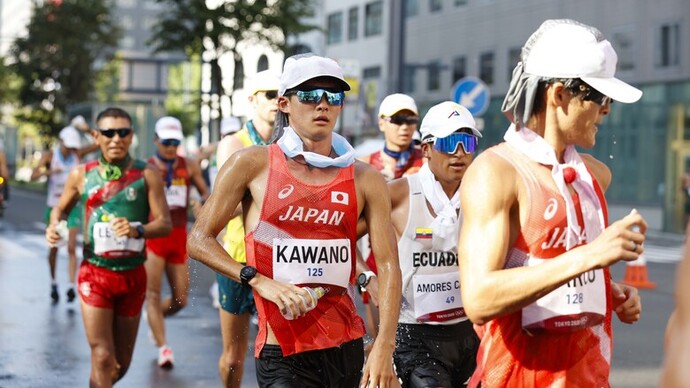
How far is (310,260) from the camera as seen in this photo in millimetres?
4637

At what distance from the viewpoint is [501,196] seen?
329 cm

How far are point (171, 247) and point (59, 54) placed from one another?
4668cm

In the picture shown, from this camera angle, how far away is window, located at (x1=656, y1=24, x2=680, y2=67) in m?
32.9

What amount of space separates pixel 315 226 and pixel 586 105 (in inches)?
60.6

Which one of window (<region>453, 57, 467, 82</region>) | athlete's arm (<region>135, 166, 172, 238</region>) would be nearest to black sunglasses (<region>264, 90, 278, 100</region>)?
athlete's arm (<region>135, 166, 172, 238</region>)

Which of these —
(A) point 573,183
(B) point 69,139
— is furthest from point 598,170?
(B) point 69,139

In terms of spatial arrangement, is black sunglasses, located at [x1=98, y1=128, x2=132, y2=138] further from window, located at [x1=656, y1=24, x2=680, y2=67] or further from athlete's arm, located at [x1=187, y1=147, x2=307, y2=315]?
window, located at [x1=656, y1=24, x2=680, y2=67]

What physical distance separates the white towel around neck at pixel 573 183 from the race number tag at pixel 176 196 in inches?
308

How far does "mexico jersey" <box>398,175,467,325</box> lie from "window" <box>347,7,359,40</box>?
168 feet

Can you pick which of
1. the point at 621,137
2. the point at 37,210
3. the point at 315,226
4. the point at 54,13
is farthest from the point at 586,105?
the point at 54,13

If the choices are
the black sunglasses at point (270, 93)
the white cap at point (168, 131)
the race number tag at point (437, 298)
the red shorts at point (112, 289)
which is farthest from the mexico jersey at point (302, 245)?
the white cap at point (168, 131)

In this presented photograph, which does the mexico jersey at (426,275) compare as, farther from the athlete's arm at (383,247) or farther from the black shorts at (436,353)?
the athlete's arm at (383,247)

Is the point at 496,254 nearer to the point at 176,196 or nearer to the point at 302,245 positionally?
the point at 302,245

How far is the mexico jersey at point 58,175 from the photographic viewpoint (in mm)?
16406
